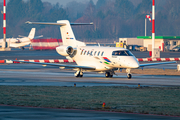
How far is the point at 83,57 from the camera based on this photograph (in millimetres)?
33625

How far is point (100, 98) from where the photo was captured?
19.0 m

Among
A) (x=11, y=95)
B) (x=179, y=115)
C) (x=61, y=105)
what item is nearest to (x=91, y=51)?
(x=11, y=95)

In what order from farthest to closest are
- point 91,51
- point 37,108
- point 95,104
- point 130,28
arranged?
point 130,28, point 91,51, point 95,104, point 37,108

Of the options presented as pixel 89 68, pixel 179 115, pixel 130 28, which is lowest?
Result: pixel 179 115

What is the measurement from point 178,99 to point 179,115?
4.45m

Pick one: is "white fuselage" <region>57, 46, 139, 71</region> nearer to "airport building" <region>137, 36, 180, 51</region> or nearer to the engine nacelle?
the engine nacelle

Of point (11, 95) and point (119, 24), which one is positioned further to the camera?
point (119, 24)

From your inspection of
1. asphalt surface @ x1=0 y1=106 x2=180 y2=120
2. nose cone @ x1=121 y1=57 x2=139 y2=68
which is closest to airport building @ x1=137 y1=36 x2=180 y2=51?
nose cone @ x1=121 y1=57 x2=139 y2=68

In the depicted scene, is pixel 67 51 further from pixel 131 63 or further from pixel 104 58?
pixel 131 63

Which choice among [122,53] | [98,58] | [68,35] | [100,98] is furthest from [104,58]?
[100,98]

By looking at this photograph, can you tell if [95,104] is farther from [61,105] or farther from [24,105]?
[24,105]

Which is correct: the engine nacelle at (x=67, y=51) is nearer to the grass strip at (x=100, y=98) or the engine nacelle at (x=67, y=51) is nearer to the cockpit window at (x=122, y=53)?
the cockpit window at (x=122, y=53)

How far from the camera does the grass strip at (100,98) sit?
53.0ft

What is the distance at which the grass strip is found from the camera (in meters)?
16.1
